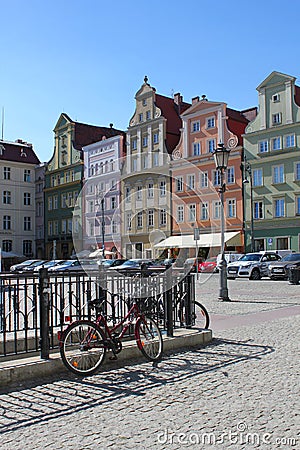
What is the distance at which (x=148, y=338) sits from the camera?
813 centimetres

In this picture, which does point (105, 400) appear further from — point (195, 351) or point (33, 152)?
point (33, 152)

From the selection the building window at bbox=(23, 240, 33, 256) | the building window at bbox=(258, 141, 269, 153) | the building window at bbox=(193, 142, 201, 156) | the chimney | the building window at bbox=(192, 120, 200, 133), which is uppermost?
the chimney

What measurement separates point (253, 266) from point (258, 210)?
13.9 metres

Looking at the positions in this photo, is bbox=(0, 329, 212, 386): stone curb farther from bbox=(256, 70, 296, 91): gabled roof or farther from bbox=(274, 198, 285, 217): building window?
bbox=(256, 70, 296, 91): gabled roof

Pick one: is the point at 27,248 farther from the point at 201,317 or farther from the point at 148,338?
the point at 148,338

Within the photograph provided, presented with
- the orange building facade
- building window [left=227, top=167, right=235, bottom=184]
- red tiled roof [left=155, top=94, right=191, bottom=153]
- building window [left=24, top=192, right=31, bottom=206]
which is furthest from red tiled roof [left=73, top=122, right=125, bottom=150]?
building window [left=227, top=167, right=235, bottom=184]

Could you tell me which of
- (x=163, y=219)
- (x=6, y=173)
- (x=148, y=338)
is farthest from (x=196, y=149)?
(x=148, y=338)

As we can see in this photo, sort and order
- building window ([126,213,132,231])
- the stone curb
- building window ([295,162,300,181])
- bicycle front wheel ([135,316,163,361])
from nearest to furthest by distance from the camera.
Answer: the stone curb
bicycle front wheel ([135,316,163,361])
building window ([126,213,132,231])
building window ([295,162,300,181])

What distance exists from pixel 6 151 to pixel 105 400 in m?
69.6

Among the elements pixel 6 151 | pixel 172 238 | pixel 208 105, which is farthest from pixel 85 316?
A: pixel 6 151

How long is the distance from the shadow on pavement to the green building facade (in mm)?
35430

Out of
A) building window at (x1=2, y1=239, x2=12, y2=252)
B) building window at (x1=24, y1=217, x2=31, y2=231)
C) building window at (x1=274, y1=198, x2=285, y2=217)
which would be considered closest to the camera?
building window at (x1=274, y1=198, x2=285, y2=217)

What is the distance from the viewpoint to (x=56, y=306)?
326 inches

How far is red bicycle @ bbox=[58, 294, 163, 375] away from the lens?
722cm
